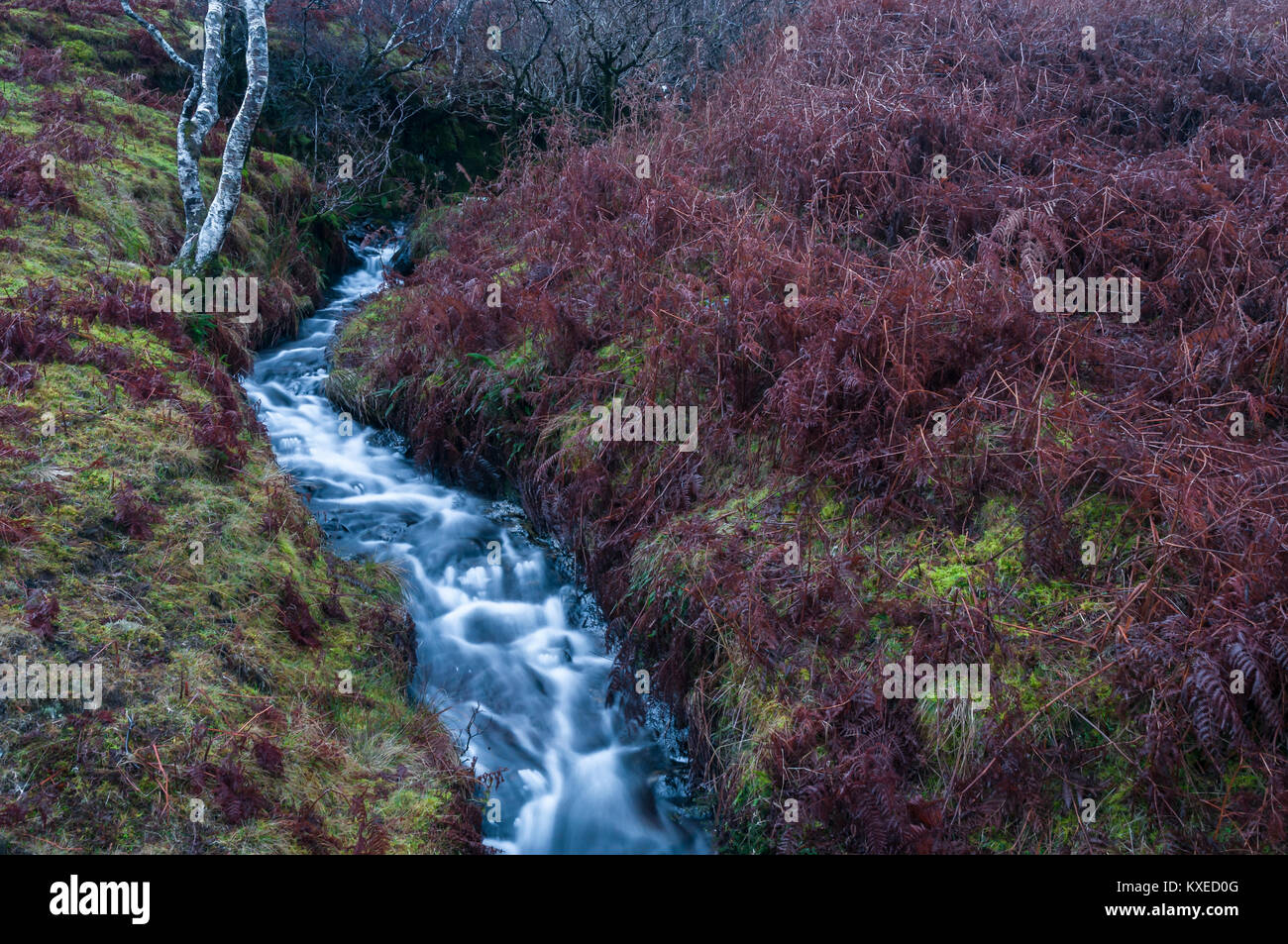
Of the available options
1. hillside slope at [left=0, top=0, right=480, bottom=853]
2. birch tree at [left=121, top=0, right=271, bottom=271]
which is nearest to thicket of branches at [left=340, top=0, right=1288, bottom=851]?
hillside slope at [left=0, top=0, right=480, bottom=853]

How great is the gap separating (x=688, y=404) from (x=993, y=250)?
2829 mm

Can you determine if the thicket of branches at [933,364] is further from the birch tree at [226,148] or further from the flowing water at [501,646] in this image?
the birch tree at [226,148]

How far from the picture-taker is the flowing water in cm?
558

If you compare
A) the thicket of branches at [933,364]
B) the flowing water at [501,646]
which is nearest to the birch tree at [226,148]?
the flowing water at [501,646]

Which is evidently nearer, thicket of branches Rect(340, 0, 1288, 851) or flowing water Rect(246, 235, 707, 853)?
thicket of branches Rect(340, 0, 1288, 851)

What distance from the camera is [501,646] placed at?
272 inches

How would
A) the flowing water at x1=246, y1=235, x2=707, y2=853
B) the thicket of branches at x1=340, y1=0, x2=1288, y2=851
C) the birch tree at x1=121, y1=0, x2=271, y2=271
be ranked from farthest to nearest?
the birch tree at x1=121, y1=0, x2=271, y2=271, the flowing water at x1=246, y1=235, x2=707, y2=853, the thicket of branches at x1=340, y1=0, x2=1288, y2=851

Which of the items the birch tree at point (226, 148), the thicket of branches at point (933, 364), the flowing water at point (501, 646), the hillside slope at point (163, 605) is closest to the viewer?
the hillside slope at point (163, 605)

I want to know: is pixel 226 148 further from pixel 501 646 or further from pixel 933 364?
pixel 933 364

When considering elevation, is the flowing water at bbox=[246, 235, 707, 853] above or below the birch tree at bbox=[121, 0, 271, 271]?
below

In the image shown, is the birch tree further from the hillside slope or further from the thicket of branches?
the thicket of branches

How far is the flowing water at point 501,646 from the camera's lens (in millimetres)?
5582

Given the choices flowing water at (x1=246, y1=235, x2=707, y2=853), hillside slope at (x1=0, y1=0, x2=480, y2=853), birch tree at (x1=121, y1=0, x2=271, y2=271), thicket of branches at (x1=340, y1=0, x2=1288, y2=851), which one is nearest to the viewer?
hillside slope at (x1=0, y1=0, x2=480, y2=853)
